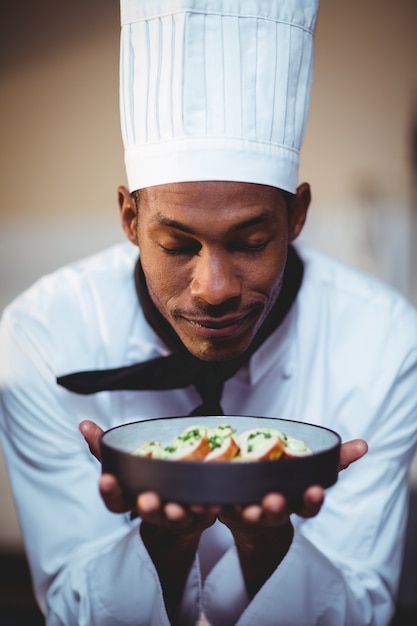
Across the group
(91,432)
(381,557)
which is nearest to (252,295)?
(91,432)

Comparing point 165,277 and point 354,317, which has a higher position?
point 165,277

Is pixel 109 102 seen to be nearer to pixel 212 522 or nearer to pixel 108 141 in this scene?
pixel 108 141

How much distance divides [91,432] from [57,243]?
5.98 feet

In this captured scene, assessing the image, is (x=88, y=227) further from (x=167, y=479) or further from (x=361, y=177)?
(x=167, y=479)

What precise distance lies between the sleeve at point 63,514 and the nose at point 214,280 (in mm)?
489

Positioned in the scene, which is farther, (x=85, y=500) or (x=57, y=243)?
(x=57, y=243)

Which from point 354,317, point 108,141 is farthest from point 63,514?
point 108,141

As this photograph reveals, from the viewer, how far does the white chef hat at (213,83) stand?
1.22 metres

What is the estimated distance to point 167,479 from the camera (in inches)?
34.1

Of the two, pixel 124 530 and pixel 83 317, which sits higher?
pixel 83 317

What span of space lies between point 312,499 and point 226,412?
0.72 metres

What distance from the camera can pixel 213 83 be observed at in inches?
48.4

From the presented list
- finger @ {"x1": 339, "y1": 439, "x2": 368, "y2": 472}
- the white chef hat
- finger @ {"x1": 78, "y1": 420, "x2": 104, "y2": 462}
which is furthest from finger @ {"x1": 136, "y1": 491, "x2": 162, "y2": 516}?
the white chef hat

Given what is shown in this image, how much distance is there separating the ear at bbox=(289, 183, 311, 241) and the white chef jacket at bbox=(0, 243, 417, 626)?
0.98 ft
